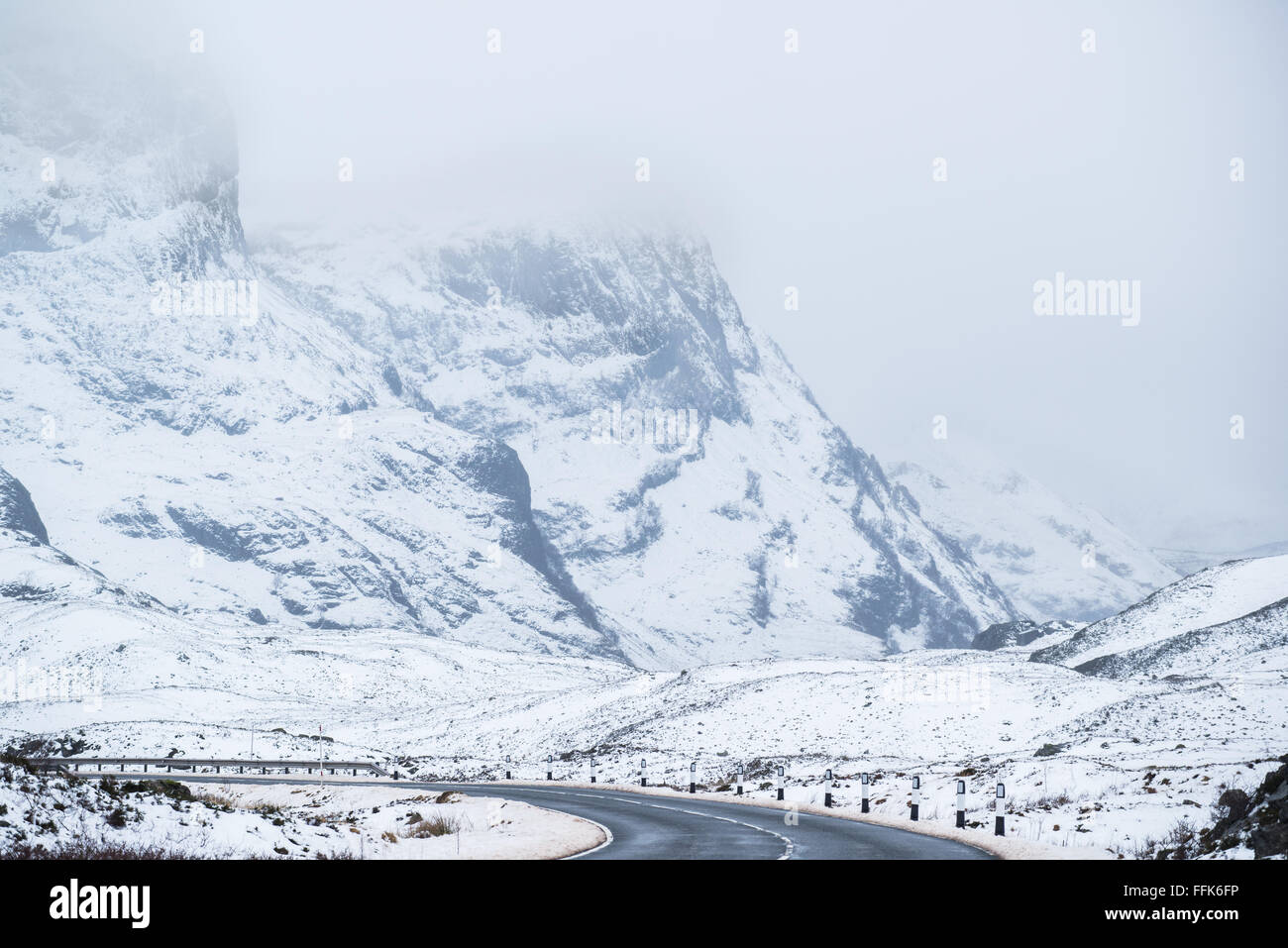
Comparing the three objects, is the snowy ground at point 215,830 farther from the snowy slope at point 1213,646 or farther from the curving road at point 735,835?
the snowy slope at point 1213,646

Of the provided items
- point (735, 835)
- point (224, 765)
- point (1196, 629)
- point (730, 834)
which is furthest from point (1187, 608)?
point (735, 835)

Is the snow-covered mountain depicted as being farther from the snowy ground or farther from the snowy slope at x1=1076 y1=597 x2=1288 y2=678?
the snowy ground

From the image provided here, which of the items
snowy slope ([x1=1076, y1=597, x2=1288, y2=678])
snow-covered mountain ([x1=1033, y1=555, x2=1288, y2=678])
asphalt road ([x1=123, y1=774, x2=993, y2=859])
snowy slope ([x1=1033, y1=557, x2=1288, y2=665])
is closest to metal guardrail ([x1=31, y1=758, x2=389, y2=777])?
asphalt road ([x1=123, y1=774, x2=993, y2=859])

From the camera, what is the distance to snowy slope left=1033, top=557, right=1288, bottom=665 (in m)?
140

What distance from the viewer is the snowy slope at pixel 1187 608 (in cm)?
14025

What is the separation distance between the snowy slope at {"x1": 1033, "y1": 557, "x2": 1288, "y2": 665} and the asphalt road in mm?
103763

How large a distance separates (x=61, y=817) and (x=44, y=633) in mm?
175740

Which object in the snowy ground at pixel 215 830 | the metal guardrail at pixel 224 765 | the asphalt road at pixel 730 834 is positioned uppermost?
the snowy ground at pixel 215 830

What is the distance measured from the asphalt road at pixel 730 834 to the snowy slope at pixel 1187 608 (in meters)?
104

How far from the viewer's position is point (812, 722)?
88938 millimetres

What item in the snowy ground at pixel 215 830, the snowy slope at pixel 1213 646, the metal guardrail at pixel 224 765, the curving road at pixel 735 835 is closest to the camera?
the snowy ground at pixel 215 830

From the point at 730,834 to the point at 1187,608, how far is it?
134 meters

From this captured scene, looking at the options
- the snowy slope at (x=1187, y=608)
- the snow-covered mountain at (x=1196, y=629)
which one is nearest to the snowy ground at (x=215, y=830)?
the snow-covered mountain at (x=1196, y=629)
